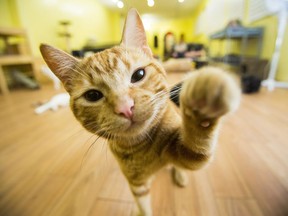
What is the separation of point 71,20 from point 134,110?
0.84 m

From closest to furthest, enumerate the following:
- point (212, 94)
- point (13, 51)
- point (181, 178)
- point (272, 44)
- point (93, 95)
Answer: point (212, 94), point (93, 95), point (181, 178), point (272, 44), point (13, 51)

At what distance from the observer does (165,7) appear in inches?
16.5

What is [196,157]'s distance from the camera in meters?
0.40

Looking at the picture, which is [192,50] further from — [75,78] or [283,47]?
[283,47]

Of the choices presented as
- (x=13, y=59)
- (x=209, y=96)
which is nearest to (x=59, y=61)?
(x=209, y=96)

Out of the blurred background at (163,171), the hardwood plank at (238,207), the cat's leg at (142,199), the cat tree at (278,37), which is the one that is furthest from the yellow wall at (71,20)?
the cat tree at (278,37)

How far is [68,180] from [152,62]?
0.63 metres

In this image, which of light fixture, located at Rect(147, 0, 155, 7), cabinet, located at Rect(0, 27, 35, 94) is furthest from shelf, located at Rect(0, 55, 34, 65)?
light fixture, located at Rect(147, 0, 155, 7)

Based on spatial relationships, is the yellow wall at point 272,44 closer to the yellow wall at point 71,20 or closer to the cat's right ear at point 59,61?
the yellow wall at point 71,20

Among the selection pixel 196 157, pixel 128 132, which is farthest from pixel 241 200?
pixel 128 132

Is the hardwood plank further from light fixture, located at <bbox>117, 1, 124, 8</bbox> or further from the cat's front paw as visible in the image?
light fixture, located at <bbox>117, 1, 124, 8</bbox>

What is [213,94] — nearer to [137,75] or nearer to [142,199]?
[137,75]

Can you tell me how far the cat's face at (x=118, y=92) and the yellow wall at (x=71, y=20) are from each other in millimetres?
129

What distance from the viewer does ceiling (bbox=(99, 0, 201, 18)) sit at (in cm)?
41
